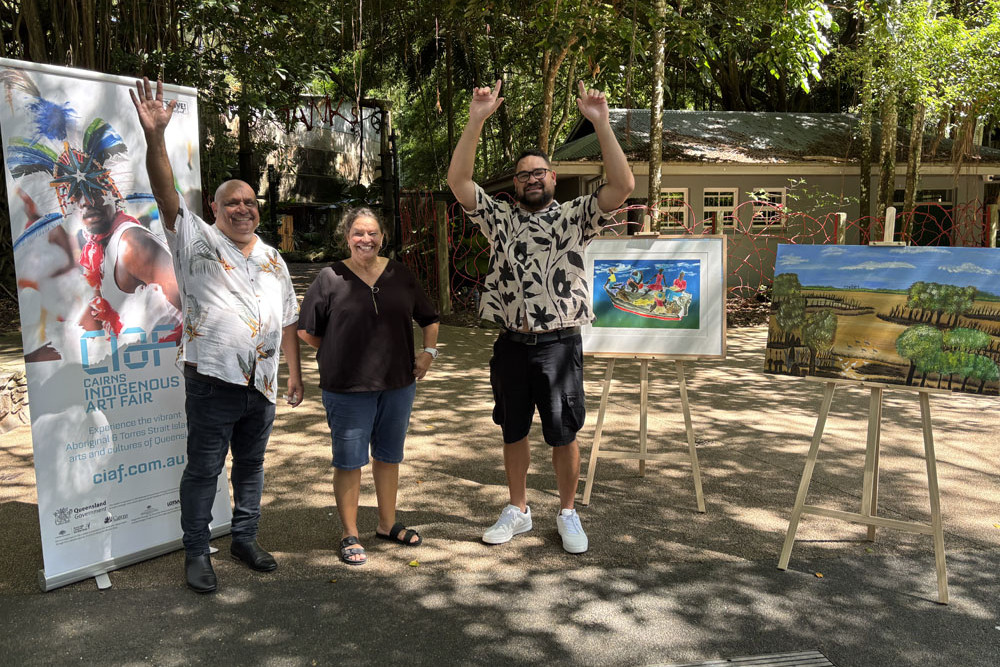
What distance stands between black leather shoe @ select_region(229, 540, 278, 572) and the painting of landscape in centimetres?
257

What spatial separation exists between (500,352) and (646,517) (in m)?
1.30

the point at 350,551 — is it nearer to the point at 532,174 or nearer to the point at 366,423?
the point at 366,423

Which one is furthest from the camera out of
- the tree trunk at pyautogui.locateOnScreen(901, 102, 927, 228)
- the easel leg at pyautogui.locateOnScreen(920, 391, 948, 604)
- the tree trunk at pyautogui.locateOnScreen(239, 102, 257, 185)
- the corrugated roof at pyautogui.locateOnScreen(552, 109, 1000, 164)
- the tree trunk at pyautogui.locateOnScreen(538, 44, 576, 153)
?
the tree trunk at pyautogui.locateOnScreen(239, 102, 257, 185)

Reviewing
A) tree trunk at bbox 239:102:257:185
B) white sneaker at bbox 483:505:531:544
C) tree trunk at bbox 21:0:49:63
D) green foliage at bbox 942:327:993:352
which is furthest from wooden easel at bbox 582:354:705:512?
tree trunk at bbox 239:102:257:185

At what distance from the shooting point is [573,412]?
370cm

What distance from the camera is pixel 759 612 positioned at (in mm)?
3145

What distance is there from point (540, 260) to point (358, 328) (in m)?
0.90

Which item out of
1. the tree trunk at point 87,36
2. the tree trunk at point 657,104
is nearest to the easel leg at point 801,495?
the tree trunk at point 657,104

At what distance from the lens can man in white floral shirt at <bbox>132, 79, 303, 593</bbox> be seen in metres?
3.11

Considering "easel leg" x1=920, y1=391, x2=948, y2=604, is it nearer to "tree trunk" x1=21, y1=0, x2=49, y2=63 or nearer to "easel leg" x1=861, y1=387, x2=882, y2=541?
"easel leg" x1=861, y1=387, x2=882, y2=541

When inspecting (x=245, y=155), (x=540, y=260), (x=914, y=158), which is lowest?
(x=540, y=260)

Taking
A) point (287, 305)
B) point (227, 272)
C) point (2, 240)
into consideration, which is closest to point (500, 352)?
point (287, 305)

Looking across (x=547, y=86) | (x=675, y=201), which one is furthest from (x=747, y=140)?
(x=547, y=86)

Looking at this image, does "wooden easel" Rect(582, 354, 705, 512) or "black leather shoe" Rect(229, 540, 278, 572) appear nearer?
"black leather shoe" Rect(229, 540, 278, 572)
